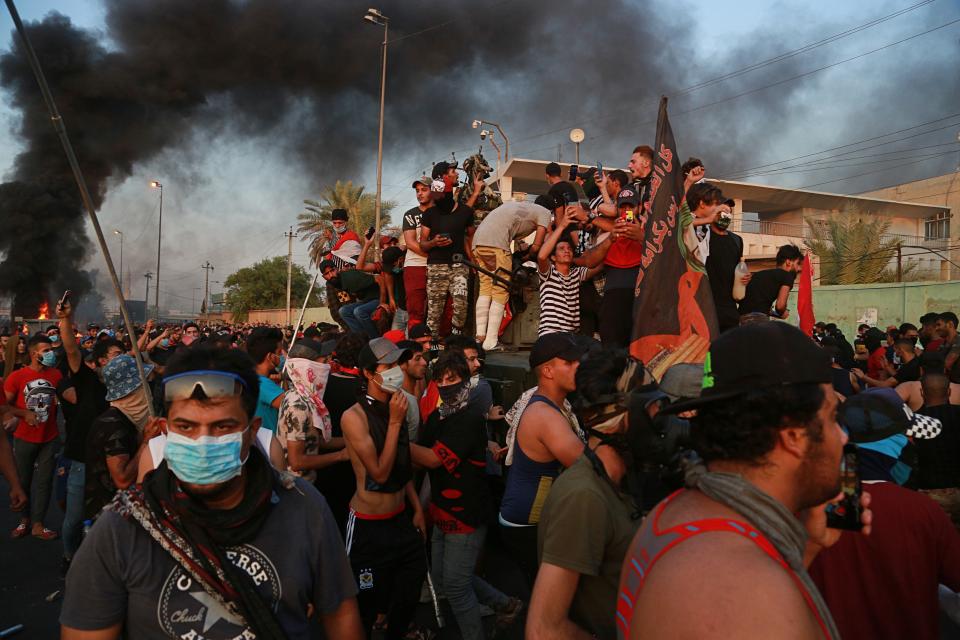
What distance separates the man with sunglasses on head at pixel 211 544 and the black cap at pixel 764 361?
1.33m

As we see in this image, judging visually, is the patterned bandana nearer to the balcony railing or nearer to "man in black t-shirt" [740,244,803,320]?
"man in black t-shirt" [740,244,803,320]

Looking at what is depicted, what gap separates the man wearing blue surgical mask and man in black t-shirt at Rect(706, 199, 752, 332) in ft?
23.0

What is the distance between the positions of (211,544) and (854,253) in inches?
1228

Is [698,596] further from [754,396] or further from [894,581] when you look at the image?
[894,581]

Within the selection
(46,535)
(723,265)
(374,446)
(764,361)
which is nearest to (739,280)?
(723,265)

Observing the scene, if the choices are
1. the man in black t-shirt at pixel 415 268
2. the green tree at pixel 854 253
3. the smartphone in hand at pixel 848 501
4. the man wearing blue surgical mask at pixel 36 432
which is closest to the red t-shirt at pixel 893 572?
the smartphone in hand at pixel 848 501

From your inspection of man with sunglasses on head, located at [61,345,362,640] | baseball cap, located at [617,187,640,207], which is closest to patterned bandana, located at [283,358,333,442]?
man with sunglasses on head, located at [61,345,362,640]

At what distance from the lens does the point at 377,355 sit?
13.6 feet

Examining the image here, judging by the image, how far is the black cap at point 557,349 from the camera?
3598mm

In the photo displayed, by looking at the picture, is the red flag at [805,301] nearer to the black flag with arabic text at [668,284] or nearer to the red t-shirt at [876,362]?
the black flag with arabic text at [668,284]

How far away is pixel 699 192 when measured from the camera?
18.6ft

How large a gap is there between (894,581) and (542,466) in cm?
156

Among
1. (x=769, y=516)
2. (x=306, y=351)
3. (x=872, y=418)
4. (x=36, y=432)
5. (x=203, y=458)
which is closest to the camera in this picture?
(x=769, y=516)

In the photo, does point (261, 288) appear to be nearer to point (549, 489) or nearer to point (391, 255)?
point (391, 255)
